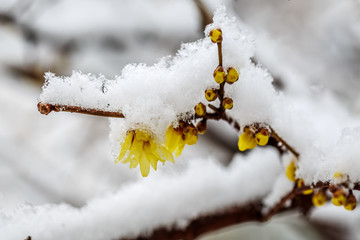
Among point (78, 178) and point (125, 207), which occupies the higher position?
point (78, 178)

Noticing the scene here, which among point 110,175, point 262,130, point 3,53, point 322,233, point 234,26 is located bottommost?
point 322,233

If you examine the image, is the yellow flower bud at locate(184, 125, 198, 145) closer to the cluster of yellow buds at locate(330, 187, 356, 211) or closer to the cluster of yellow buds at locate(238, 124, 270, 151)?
the cluster of yellow buds at locate(238, 124, 270, 151)

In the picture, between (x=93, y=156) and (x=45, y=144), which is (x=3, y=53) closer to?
(x=45, y=144)

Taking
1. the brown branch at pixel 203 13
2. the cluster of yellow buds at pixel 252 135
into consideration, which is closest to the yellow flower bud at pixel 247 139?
the cluster of yellow buds at pixel 252 135

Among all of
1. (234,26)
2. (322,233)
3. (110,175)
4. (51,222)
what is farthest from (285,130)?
(110,175)

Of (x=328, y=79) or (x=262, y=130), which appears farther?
(x=328, y=79)

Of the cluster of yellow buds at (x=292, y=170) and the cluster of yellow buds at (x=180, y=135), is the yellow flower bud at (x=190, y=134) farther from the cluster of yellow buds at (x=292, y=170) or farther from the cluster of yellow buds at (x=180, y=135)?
the cluster of yellow buds at (x=292, y=170)
